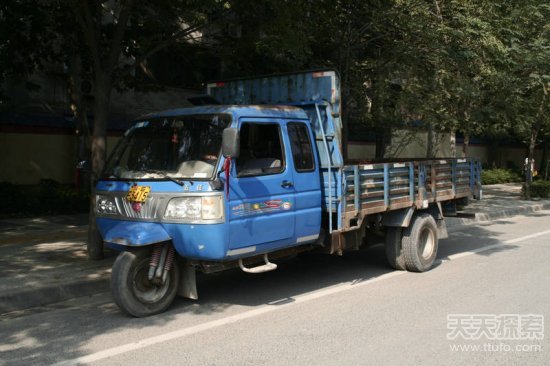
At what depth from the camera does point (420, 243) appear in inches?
326

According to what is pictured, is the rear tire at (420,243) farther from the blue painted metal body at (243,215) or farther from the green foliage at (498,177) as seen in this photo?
the green foliage at (498,177)

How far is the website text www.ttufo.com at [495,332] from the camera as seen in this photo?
501cm

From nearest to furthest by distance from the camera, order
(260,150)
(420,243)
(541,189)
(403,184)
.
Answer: (260,150), (403,184), (420,243), (541,189)

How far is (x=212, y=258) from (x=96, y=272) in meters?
2.69

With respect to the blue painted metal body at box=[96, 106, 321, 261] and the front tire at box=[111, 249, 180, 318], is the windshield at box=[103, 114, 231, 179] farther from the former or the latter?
the front tire at box=[111, 249, 180, 318]

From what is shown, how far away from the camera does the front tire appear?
5.70 metres

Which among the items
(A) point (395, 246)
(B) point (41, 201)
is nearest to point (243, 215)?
(A) point (395, 246)

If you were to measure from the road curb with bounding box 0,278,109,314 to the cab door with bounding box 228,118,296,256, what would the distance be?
2377 millimetres

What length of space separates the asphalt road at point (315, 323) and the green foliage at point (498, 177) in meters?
21.9

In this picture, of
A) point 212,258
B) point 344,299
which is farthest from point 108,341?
point 344,299

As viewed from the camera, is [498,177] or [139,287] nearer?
[139,287]

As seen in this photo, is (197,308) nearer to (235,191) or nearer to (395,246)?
(235,191)

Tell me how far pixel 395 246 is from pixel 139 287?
3.94 metres

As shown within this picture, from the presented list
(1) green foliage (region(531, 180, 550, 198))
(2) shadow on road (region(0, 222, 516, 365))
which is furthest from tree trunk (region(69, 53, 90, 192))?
(1) green foliage (region(531, 180, 550, 198))
